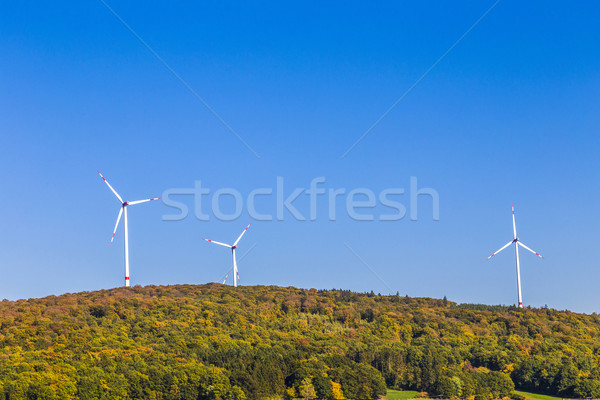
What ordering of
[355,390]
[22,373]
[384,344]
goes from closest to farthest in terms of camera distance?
[22,373] < [355,390] < [384,344]

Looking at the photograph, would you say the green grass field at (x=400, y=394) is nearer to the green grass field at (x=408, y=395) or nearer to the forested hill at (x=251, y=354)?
the green grass field at (x=408, y=395)

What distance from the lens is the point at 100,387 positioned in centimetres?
11625

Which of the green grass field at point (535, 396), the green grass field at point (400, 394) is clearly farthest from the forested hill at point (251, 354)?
the green grass field at point (400, 394)

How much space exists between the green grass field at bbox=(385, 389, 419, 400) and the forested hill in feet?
8.35

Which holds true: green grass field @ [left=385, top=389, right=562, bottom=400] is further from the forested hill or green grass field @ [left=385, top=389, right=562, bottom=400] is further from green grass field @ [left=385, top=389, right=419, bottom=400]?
the forested hill

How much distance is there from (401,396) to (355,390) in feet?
40.6

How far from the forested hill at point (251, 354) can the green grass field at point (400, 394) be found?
8.35 feet

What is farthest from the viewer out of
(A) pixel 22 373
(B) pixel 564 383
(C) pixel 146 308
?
(C) pixel 146 308

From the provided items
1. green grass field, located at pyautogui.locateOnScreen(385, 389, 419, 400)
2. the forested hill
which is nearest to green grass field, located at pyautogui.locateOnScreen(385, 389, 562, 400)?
green grass field, located at pyautogui.locateOnScreen(385, 389, 419, 400)

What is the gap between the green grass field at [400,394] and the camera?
142m

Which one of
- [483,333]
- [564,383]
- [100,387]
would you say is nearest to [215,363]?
→ [100,387]

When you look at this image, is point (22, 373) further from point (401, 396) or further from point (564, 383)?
point (564, 383)

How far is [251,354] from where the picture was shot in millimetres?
143500

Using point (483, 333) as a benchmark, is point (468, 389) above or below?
below
